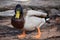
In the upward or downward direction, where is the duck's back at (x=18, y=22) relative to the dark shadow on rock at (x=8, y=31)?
upward

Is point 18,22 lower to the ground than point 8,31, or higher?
higher

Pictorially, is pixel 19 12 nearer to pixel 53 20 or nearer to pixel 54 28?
pixel 54 28

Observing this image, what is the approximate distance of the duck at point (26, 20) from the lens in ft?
7.83

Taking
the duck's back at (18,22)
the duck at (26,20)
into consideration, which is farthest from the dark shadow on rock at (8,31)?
the duck's back at (18,22)

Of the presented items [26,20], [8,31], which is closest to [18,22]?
[26,20]

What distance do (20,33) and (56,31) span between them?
1.62ft

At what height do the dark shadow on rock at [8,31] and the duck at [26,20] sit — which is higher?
the duck at [26,20]

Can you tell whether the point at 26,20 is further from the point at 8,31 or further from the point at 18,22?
the point at 8,31

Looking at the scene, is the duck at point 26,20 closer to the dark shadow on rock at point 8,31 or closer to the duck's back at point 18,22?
the duck's back at point 18,22

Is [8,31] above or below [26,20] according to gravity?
below

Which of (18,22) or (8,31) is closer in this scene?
(18,22)

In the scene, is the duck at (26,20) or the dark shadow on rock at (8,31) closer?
the duck at (26,20)

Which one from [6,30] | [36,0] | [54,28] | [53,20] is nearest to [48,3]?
[36,0]

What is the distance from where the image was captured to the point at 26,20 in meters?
2.47
